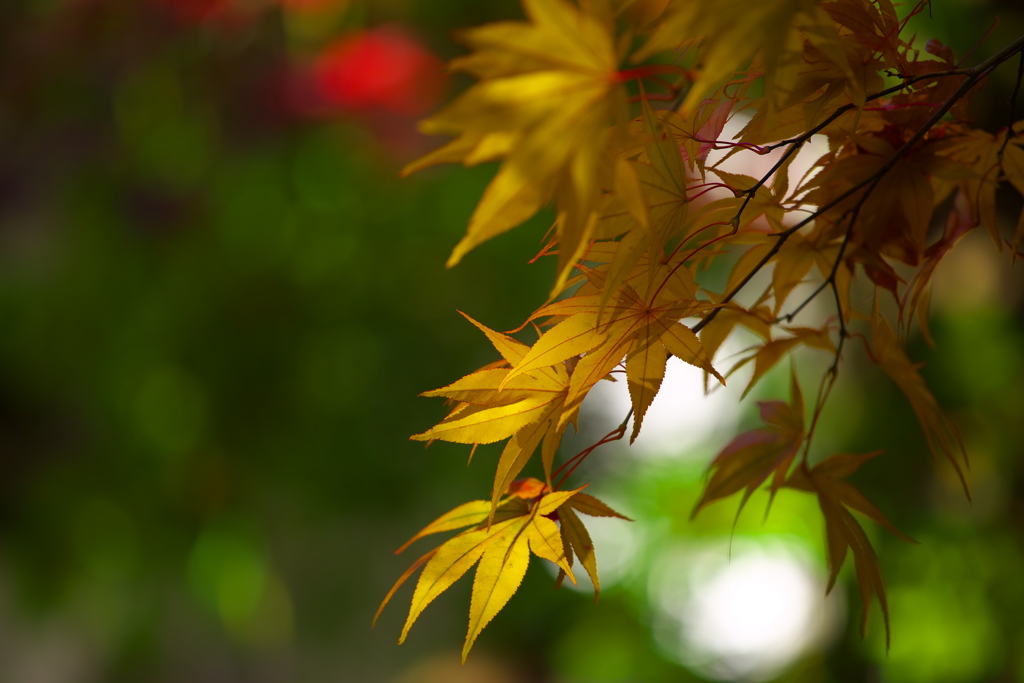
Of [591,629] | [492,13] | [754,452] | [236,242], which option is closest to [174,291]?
[236,242]

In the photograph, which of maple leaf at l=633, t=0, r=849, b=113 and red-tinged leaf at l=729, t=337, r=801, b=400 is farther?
red-tinged leaf at l=729, t=337, r=801, b=400

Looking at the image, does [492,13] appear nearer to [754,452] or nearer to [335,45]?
[335,45]

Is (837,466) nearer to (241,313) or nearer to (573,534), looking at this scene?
(573,534)

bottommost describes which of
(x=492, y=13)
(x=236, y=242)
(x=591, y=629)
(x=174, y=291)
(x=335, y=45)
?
(x=591, y=629)

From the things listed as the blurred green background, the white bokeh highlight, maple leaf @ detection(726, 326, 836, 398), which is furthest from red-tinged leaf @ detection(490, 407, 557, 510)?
the white bokeh highlight

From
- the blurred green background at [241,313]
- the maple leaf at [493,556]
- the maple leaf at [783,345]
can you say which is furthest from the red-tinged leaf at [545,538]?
the blurred green background at [241,313]

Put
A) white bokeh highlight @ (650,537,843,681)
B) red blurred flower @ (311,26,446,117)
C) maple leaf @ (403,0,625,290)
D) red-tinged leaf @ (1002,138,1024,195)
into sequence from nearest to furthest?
maple leaf @ (403,0,625,290) → red-tinged leaf @ (1002,138,1024,195) → red blurred flower @ (311,26,446,117) → white bokeh highlight @ (650,537,843,681)

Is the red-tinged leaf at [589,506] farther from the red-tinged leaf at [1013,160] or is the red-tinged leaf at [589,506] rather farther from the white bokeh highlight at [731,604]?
the white bokeh highlight at [731,604]

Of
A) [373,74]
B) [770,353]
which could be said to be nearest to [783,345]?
[770,353]

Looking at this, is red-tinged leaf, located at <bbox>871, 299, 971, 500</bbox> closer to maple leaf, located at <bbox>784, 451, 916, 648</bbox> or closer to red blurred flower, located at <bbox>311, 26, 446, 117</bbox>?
maple leaf, located at <bbox>784, 451, 916, 648</bbox>
